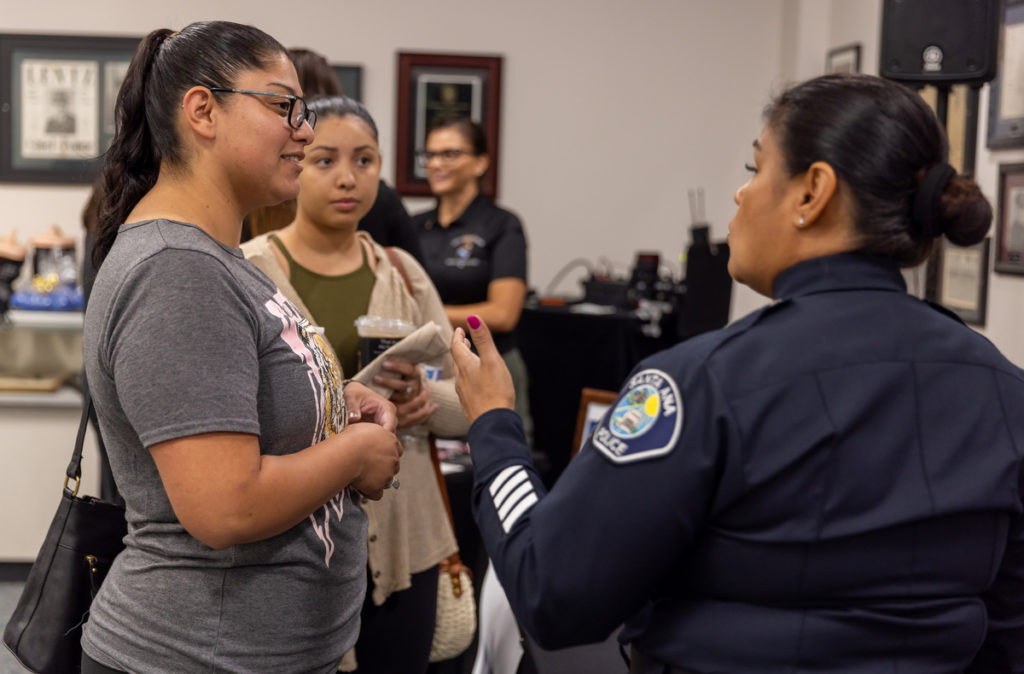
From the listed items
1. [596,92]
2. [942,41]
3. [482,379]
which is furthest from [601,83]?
[482,379]

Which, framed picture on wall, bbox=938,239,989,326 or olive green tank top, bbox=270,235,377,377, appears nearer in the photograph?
olive green tank top, bbox=270,235,377,377

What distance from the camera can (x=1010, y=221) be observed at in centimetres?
318

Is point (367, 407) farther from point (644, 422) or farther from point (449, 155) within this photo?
point (449, 155)

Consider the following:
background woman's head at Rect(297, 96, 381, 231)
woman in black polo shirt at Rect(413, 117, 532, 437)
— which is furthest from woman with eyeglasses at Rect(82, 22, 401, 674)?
woman in black polo shirt at Rect(413, 117, 532, 437)

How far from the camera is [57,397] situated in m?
4.09

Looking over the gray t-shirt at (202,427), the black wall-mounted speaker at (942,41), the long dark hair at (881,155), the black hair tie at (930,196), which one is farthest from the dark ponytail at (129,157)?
the black wall-mounted speaker at (942,41)

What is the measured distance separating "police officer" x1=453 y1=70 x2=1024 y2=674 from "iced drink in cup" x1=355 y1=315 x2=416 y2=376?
70 cm

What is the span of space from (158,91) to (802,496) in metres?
0.90

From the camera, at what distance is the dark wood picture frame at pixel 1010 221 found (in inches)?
123

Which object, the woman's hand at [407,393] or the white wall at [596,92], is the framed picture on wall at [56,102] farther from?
the woman's hand at [407,393]

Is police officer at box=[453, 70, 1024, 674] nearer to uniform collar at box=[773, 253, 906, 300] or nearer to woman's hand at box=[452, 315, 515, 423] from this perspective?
uniform collar at box=[773, 253, 906, 300]

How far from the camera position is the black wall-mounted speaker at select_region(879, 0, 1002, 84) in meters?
2.63

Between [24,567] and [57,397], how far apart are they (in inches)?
29.6

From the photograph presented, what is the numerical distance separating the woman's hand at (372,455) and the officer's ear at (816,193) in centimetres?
59
